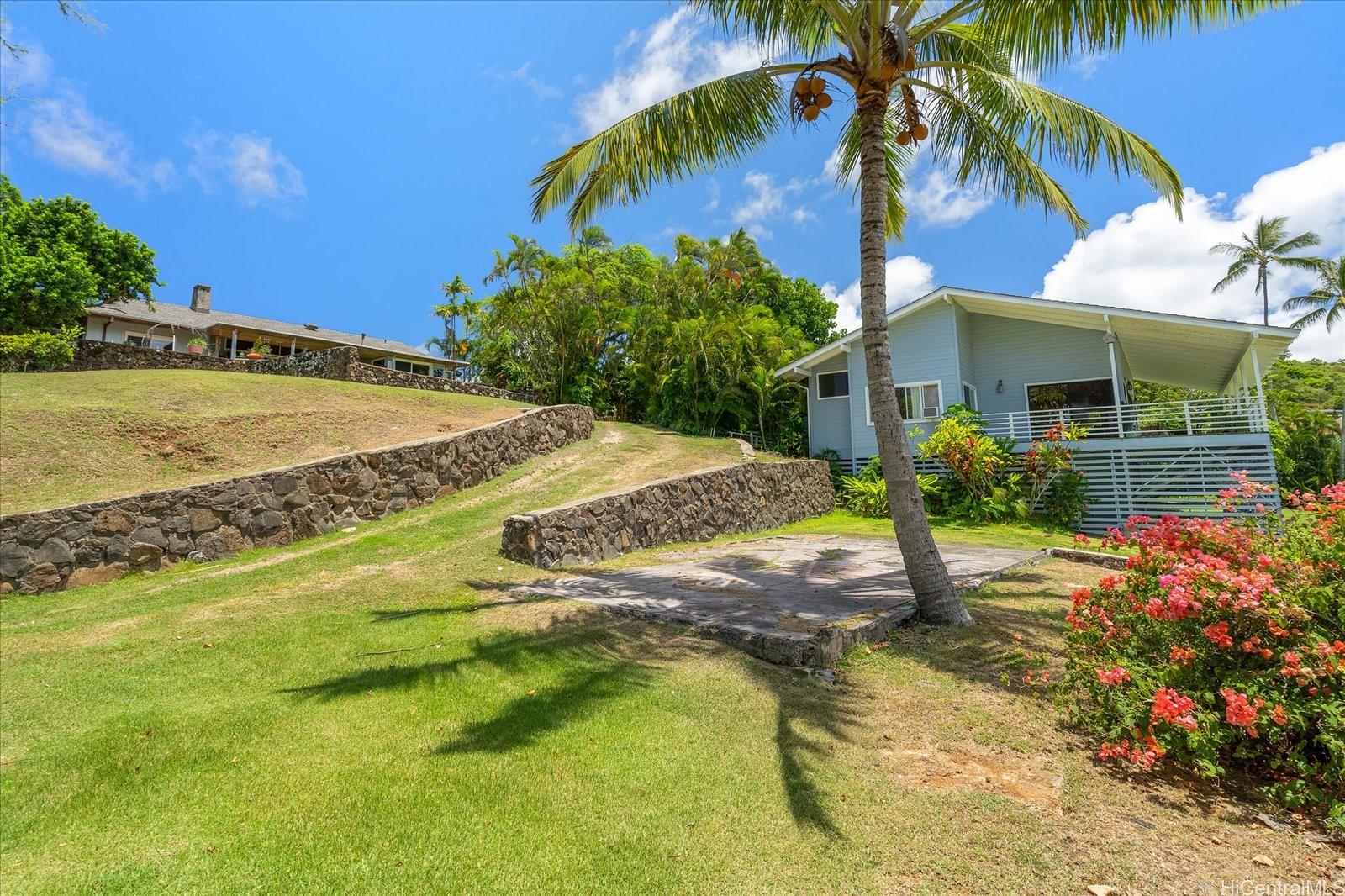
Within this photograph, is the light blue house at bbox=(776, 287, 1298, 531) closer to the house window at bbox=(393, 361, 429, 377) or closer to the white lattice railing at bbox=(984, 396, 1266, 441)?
the white lattice railing at bbox=(984, 396, 1266, 441)

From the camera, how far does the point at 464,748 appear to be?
11.2 ft

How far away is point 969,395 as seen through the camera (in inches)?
755

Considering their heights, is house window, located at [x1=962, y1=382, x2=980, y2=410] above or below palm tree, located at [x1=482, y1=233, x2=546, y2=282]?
below

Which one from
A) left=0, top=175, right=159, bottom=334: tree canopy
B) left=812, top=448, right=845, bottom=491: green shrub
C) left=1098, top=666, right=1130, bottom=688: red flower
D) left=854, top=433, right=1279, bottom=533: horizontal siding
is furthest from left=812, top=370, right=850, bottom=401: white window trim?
left=0, top=175, right=159, bottom=334: tree canopy

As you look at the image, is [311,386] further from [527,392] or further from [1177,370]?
[1177,370]

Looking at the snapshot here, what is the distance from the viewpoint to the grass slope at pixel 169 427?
31.0 feet

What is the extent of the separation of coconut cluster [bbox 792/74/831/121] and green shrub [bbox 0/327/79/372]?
2509 cm

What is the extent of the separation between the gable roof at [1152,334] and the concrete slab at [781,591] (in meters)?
8.18

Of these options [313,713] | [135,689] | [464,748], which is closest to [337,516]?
[135,689]

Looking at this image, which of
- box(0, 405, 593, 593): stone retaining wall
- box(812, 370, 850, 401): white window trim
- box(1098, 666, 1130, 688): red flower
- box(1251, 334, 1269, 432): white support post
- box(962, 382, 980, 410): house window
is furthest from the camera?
box(812, 370, 850, 401): white window trim

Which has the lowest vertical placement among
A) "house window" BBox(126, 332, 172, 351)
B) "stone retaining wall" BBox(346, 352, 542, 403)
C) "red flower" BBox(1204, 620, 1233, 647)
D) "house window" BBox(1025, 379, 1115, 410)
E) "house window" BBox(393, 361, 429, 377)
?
"red flower" BBox(1204, 620, 1233, 647)

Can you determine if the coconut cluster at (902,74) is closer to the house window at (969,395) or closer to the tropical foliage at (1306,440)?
the house window at (969,395)

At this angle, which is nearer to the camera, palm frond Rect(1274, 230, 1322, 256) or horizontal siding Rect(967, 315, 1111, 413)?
horizontal siding Rect(967, 315, 1111, 413)

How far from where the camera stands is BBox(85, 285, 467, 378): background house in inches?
1261
